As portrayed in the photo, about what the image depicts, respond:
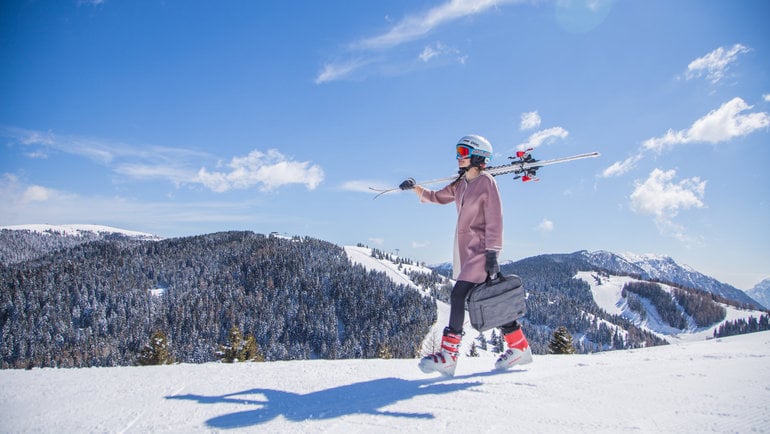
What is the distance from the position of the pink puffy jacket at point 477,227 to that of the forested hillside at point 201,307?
102 meters

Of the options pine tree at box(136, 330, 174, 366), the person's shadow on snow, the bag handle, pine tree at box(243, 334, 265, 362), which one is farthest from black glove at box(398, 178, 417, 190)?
pine tree at box(136, 330, 174, 366)

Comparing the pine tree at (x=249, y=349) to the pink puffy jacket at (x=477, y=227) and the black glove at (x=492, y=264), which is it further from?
the black glove at (x=492, y=264)

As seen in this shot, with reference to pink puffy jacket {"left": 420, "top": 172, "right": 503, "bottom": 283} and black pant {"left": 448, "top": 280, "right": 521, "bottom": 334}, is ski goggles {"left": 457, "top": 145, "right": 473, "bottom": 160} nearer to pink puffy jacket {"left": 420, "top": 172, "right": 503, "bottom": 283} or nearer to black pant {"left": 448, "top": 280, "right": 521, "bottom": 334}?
pink puffy jacket {"left": 420, "top": 172, "right": 503, "bottom": 283}

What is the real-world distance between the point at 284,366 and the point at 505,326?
8.60 ft

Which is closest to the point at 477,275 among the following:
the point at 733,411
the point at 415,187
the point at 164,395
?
the point at 415,187

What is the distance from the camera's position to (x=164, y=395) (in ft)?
10.5

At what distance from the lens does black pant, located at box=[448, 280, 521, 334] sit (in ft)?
14.2

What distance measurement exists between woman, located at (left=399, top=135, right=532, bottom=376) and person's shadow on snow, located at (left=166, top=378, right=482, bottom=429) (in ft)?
2.20

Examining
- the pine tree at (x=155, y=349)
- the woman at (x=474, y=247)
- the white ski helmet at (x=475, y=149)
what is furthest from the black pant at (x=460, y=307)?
the pine tree at (x=155, y=349)

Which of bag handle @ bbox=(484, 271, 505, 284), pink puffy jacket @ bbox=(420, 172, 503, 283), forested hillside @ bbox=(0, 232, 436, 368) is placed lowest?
forested hillside @ bbox=(0, 232, 436, 368)

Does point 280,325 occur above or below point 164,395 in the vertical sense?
below

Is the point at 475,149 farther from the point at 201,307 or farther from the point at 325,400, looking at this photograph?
the point at 201,307

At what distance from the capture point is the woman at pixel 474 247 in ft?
13.6

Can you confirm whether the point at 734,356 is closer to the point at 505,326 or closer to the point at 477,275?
the point at 505,326
